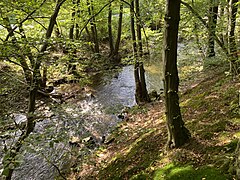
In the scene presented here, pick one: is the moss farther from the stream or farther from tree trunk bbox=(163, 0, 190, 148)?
the stream

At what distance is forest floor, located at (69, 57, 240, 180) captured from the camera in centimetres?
378

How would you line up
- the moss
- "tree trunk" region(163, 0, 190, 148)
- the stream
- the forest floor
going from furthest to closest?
the stream
"tree trunk" region(163, 0, 190, 148)
the forest floor
the moss

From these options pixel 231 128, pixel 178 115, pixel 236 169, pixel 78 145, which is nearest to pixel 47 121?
pixel 78 145

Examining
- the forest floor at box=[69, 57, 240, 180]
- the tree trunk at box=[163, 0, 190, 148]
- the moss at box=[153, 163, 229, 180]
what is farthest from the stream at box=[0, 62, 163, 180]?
the tree trunk at box=[163, 0, 190, 148]

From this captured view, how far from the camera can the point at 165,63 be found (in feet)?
13.9

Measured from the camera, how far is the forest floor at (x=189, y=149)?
12.4 feet

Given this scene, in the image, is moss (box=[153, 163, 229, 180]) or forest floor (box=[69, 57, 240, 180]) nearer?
moss (box=[153, 163, 229, 180])

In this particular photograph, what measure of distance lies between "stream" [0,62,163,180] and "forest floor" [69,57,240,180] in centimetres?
72

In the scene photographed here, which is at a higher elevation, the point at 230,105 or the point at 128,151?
the point at 230,105

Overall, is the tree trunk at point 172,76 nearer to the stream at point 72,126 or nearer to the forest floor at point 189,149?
the forest floor at point 189,149

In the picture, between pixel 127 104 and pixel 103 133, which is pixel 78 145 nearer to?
pixel 103 133

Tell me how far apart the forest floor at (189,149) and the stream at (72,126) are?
2.35 feet

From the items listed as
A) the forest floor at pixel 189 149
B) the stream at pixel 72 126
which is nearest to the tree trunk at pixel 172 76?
the forest floor at pixel 189 149

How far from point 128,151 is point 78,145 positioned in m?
2.47
